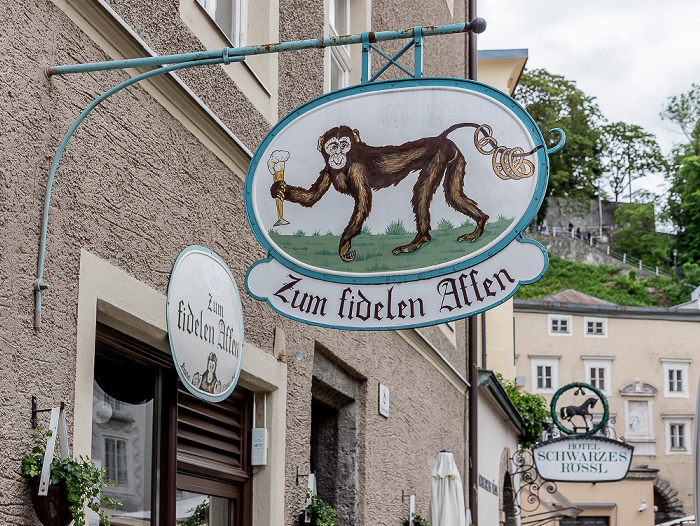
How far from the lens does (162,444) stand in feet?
17.5

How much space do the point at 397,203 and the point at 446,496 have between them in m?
6.45

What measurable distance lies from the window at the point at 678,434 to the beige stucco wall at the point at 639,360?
0.10 meters

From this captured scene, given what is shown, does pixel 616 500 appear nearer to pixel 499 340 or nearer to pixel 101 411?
pixel 499 340

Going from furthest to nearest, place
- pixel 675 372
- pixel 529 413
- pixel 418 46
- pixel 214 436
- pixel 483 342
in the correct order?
pixel 675 372 < pixel 483 342 < pixel 529 413 < pixel 214 436 < pixel 418 46

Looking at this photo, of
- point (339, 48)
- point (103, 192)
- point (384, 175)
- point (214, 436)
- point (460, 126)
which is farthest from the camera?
point (339, 48)

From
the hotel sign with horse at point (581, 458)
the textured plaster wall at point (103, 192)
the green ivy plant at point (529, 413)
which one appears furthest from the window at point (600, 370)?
the textured plaster wall at point (103, 192)

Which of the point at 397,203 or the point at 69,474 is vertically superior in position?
the point at 397,203

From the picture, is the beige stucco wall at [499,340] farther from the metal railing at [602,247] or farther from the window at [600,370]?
the metal railing at [602,247]

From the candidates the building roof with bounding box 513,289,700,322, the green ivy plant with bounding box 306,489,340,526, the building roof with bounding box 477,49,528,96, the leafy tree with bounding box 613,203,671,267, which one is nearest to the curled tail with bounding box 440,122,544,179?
the green ivy plant with bounding box 306,489,340,526

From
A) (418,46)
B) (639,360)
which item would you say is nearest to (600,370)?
(639,360)

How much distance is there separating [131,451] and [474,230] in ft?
6.81

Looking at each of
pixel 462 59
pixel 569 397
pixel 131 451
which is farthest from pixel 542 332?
pixel 131 451

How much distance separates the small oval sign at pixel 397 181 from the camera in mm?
4074

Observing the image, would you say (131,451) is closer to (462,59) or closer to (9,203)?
(9,203)
